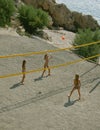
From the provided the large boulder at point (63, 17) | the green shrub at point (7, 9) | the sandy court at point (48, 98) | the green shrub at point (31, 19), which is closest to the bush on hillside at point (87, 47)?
the green shrub at point (31, 19)

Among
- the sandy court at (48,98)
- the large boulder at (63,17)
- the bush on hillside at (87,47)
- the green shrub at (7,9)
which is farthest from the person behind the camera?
the large boulder at (63,17)

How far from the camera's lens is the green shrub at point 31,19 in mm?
35812

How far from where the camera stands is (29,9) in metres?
36.7

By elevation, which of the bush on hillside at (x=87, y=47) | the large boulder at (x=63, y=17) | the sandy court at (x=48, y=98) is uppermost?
the large boulder at (x=63, y=17)

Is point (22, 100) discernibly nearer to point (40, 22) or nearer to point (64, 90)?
point (64, 90)

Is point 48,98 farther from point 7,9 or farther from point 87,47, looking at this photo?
point 7,9

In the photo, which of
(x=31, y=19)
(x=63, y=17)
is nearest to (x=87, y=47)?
(x=31, y=19)

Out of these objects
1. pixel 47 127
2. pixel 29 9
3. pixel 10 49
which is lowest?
pixel 47 127

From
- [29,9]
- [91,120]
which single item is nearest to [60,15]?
[29,9]

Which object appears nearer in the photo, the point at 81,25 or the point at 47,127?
the point at 47,127

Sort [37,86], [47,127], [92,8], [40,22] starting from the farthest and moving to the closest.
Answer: [92,8], [40,22], [37,86], [47,127]

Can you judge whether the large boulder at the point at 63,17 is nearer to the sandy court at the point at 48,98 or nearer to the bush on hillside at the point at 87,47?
the bush on hillside at the point at 87,47

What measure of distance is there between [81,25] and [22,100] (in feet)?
94.7

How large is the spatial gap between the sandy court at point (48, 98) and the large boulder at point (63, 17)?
20264mm
